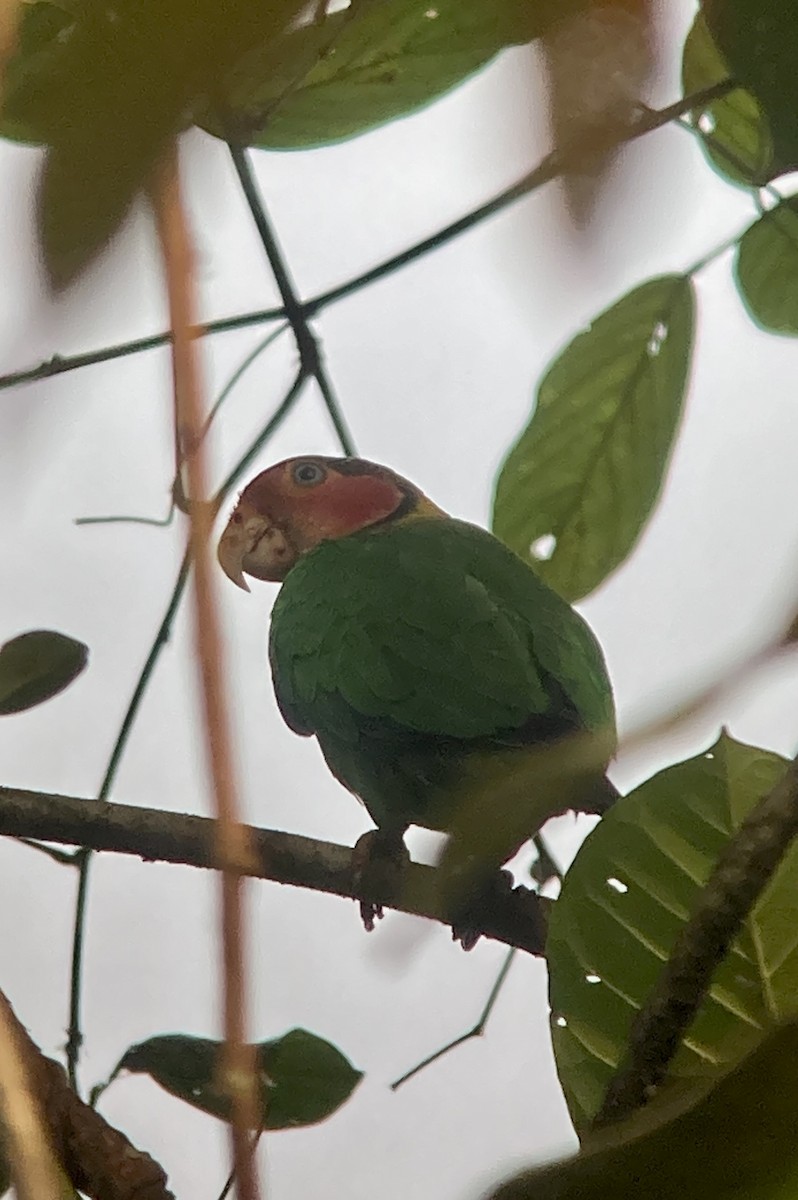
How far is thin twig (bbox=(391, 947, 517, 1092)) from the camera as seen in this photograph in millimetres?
663

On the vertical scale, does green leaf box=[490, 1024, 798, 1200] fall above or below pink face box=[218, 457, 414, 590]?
below

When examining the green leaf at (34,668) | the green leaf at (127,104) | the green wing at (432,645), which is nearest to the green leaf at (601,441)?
the green wing at (432,645)

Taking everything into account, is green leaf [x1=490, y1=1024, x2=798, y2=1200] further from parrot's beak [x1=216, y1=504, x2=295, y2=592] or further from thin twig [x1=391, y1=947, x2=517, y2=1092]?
parrot's beak [x1=216, y1=504, x2=295, y2=592]

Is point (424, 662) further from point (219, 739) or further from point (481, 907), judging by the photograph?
point (219, 739)

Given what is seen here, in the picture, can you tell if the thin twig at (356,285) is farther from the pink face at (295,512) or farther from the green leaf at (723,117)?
the pink face at (295,512)

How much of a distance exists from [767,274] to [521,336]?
136 millimetres

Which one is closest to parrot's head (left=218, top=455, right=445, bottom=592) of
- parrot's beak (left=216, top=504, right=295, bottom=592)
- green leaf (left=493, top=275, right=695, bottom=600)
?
parrot's beak (left=216, top=504, right=295, bottom=592)

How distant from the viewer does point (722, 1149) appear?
0.14 meters

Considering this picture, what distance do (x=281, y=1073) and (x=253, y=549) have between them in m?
0.39

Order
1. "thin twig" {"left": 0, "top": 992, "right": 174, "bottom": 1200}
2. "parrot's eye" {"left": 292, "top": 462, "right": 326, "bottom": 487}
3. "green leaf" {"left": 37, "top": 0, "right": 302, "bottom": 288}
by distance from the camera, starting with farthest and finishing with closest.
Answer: "parrot's eye" {"left": 292, "top": 462, "right": 326, "bottom": 487} < "thin twig" {"left": 0, "top": 992, "right": 174, "bottom": 1200} < "green leaf" {"left": 37, "top": 0, "right": 302, "bottom": 288}

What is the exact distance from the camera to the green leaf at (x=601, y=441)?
56 centimetres

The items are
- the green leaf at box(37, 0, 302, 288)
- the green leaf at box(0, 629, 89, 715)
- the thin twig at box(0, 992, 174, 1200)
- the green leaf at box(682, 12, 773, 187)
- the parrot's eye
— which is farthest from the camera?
the parrot's eye

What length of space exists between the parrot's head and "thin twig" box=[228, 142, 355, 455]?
14 cm

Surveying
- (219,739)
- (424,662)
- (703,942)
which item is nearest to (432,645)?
(424,662)
